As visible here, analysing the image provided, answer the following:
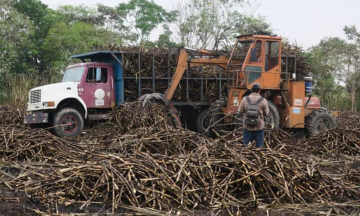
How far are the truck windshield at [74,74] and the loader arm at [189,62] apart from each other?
2906 millimetres

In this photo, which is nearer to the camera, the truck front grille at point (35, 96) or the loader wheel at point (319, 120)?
the loader wheel at point (319, 120)

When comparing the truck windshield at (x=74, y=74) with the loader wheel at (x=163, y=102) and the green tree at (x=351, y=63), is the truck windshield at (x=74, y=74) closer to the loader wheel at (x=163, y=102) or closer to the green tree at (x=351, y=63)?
the loader wheel at (x=163, y=102)

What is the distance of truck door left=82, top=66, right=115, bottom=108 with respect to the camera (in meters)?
15.6

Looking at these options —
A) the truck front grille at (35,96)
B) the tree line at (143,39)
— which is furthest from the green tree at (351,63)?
the truck front grille at (35,96)

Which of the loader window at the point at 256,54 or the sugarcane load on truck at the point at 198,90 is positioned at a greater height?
the loader window at the point at 256,54

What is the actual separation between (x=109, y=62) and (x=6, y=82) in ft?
48.6

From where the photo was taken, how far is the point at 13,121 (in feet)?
54.7

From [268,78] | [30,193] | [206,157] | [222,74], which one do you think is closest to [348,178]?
[206,157]

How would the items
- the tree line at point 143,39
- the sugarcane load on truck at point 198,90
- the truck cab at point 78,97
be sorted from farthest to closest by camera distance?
1. the tree line at point 143,39
2. the truck cab at point 78,97
3. the sugarcane load on truck at point 198,90

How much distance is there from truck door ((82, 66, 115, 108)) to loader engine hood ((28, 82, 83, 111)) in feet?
1.21

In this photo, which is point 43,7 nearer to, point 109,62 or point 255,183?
point 109,62

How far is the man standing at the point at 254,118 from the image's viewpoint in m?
9.18

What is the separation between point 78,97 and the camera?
607 inches

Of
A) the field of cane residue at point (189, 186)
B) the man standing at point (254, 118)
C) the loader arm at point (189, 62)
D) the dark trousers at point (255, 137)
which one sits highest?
the loader arm at point (189, 62)
